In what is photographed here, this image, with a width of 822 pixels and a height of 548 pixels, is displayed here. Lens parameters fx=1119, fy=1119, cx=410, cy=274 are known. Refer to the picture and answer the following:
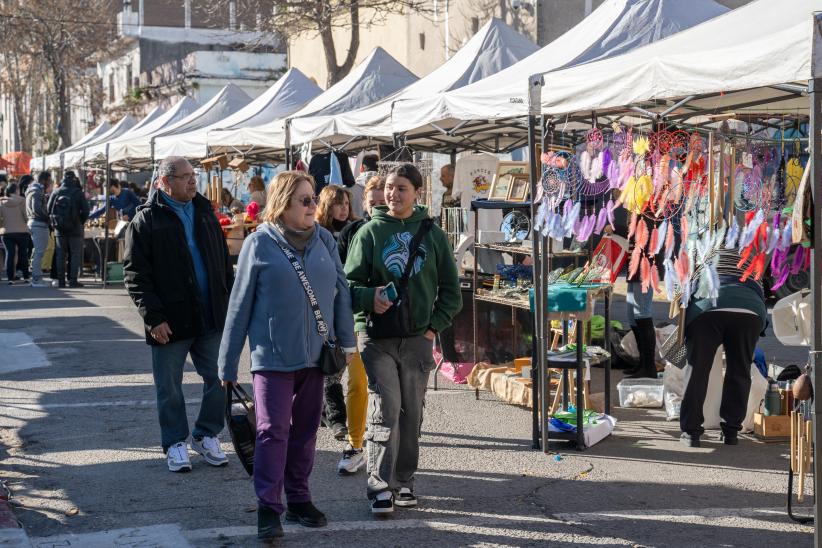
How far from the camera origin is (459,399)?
9344 mm

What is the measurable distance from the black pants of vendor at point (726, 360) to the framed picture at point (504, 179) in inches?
113

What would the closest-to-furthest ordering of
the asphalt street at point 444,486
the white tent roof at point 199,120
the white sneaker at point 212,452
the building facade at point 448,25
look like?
the asphalt street at point 444,486 < the white sneaker at point 212,452 < the white tent roof at point 199,120 < the building facade at point 448,25

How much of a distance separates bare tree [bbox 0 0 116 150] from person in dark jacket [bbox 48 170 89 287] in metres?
22.3

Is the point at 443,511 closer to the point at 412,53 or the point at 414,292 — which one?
the point at 414,292

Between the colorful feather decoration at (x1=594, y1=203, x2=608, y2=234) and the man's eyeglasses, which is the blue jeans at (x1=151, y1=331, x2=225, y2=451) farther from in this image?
the colorful feather decoration at (x1=594, y1=203, x2=608, y2=234)

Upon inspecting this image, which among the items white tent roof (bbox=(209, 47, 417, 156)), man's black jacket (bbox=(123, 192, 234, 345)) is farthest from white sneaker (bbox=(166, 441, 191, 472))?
white tent roof (bbox=(209, 47, 417, 156))

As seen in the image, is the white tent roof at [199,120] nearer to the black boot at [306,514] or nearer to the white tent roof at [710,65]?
the white tent roof at [710,65]

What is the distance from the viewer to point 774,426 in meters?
7.73

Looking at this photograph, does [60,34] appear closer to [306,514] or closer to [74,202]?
[74,202]

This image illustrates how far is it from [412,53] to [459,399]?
19671mm

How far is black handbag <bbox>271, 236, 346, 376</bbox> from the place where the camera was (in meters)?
5.43

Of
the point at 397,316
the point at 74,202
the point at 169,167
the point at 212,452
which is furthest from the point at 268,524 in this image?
the point at 74,202

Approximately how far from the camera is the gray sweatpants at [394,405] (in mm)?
5848

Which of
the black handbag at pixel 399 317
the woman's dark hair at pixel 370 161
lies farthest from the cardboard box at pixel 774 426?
the woman's dark hair at pixel 370 161
